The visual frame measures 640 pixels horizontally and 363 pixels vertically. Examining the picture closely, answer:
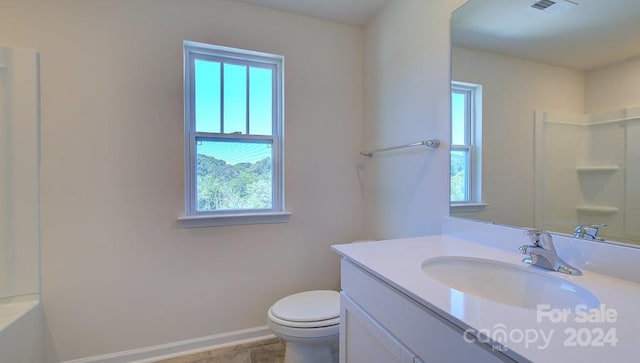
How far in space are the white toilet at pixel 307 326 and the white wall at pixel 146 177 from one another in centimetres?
49

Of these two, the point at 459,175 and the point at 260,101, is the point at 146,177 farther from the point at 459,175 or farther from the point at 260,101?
the point at 459,175

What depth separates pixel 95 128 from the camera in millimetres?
1573

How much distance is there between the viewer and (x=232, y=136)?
188cm

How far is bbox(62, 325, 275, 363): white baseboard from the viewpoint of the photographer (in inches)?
63.3

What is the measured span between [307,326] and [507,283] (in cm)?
88

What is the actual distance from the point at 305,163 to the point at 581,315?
1.61 meters

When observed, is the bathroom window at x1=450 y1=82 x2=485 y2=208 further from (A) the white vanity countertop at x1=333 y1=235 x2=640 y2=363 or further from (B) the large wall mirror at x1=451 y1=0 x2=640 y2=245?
(A) the white vanity countertop at x1=333 y1=235 x2=640 y2=363

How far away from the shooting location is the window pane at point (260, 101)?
1.95 metres

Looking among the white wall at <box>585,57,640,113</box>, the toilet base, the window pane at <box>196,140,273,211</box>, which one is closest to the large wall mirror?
the white wall at <box>585,57,640,113</box>

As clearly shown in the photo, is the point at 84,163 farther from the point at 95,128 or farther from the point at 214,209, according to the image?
the point at 214,209

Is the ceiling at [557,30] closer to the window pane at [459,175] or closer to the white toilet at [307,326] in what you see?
the window pane at [459,175]

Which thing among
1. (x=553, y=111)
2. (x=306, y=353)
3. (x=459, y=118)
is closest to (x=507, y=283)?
(x=553, y=111)

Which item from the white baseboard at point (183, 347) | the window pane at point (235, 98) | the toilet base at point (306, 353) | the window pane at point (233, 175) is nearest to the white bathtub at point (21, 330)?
the white baseboard at point (183, 347)

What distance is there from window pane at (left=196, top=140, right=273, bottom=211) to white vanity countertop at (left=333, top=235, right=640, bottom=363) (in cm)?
119
